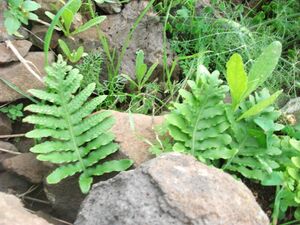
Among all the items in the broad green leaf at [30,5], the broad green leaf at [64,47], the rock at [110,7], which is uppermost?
the broad green leaf at [30,5]

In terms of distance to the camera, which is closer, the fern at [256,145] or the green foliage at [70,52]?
the fern at [256,145]

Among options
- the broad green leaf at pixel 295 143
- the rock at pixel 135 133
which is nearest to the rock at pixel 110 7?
the rock at pixel 135 133

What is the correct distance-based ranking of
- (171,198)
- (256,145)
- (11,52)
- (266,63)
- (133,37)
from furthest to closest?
(133,37)
(11,52)
(266,63)
(256,145)
(171,198)

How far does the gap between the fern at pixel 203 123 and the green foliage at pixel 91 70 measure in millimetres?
475

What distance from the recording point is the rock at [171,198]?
160cm

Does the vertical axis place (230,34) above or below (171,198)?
above

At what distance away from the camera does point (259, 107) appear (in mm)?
2086

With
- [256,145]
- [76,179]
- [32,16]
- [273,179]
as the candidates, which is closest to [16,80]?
[32,16]

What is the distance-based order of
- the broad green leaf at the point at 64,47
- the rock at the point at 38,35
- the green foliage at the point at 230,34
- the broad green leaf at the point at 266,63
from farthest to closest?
the green foliage at the point at 230,34
the rock at the point at 38,35
the broad green leaf at the point at 64,47
the broad green leaf at the point at 266,63

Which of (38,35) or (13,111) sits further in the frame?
(38,35)

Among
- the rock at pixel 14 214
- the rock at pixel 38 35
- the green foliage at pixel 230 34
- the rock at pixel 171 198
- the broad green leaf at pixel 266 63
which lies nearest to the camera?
the rock at pixel 171 198

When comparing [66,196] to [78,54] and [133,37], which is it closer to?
[78,54]

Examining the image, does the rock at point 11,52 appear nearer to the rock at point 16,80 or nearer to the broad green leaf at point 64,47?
the rock at point 16,80

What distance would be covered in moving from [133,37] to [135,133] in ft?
2.21
